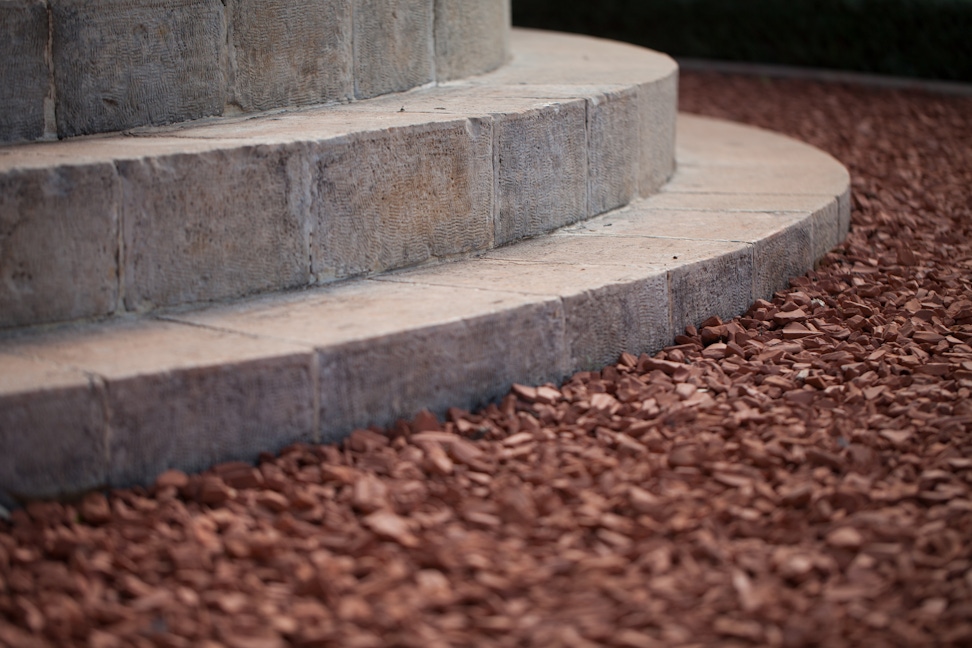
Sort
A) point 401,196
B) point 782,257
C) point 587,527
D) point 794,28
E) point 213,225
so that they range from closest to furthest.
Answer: point 587,527
point 213,225
point 401,196
point 782,257
point 794,28

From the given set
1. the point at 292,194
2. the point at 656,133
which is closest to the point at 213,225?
the point at 292,194

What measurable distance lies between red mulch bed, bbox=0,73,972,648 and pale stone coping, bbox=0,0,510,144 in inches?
53.7

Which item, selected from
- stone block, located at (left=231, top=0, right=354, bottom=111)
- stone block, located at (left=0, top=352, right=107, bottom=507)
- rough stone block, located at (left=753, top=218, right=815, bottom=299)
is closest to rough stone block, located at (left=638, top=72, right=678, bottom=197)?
rough stone block, located at (left=753, top=218, right=815, bottom=299)

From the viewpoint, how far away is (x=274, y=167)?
3.11 meters

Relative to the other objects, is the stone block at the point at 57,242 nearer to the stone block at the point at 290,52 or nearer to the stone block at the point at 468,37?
the stone block at the point at 290,52

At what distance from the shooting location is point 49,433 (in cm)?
247

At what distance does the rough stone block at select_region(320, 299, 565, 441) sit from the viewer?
2779mm

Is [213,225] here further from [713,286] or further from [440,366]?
[713,286]

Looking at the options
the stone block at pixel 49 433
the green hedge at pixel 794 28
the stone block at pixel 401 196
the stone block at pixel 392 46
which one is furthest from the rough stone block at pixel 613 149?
the green hedge at pixel 794 28

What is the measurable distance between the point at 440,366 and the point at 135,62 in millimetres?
1420

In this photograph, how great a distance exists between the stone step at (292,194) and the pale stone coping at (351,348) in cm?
8

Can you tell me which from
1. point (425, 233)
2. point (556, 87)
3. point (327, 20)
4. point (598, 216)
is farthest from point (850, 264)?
point (327, 20)

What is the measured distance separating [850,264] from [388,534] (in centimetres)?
266

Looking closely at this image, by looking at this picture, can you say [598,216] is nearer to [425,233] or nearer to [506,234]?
[506,234]
